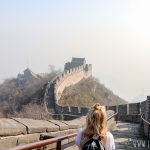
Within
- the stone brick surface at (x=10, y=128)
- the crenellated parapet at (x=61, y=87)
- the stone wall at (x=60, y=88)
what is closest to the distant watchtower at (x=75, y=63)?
the crenellated parapet at (x=61, y=87)

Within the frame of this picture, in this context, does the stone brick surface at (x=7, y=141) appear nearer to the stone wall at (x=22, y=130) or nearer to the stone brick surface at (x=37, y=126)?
the stone wall at (x=22, y=130)

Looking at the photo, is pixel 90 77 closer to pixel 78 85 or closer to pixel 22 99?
pixel 78 85

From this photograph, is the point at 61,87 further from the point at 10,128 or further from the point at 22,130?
the point at 10,128

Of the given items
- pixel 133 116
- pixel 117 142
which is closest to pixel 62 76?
pixel 133 116

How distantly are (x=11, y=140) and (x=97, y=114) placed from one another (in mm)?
1985

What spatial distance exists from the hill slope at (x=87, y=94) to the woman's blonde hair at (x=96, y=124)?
1812 inches

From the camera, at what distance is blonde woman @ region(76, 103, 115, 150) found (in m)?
4.84

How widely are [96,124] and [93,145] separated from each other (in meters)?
0.26

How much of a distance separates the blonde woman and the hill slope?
151ft

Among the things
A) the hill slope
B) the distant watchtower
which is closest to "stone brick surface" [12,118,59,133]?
the hill slope

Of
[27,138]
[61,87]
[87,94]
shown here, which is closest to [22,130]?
[27,138]

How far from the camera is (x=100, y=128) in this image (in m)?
4.86

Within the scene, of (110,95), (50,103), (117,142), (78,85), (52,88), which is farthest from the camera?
(110,95)

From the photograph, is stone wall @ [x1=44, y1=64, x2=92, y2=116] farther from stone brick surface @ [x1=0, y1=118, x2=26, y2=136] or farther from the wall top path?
stone brick surface @ [x1=0, y1=118, x2=26, y2=136]
